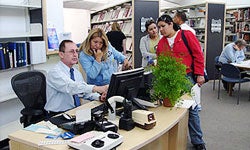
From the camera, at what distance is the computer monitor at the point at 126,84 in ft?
6.70

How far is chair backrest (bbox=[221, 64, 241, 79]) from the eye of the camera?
539 cm

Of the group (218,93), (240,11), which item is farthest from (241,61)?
(240,11)

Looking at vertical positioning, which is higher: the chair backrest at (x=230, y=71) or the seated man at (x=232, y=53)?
the seated man at (x=232, y=53)

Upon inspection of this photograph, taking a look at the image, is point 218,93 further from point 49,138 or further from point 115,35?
point 49,138

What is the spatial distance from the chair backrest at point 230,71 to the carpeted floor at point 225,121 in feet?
1.69

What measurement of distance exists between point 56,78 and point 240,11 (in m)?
8.65

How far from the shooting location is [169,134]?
2.46 meters

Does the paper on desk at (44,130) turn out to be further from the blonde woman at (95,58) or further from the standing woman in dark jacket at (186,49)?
the standing woman in dark jacket at (186,49)

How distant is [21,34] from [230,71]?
13.1 ft

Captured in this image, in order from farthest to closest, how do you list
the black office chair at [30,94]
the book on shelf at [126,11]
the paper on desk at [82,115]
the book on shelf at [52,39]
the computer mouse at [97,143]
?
the book on shelf at [126,11], the book on shelf at [52,39], the black office chair at [30,94], the paper on desk at [82,115], the computer mouse at [97,143]

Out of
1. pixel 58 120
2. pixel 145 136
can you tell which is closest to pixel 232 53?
pixel 145 136

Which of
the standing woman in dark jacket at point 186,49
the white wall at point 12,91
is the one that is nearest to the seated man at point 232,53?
the standing woman in dark jacket at point 186,49

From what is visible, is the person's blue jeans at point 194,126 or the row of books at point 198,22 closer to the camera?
the person's blue jeans at point 194,126

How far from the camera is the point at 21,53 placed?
11.8ft
